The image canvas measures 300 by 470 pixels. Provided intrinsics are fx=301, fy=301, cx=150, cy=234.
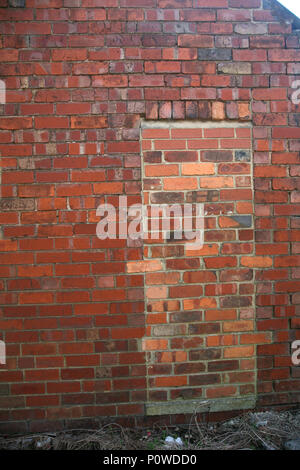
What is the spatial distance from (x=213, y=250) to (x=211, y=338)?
64 centimetres

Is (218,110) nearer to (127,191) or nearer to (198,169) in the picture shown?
(198,169)

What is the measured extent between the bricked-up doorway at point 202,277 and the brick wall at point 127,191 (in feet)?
0.03

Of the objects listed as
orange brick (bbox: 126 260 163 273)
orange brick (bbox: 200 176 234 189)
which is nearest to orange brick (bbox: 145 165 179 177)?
orange brick (bbox: 200 176 234 189)

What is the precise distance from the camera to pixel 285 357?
7.31 feet

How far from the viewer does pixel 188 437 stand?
209 cm

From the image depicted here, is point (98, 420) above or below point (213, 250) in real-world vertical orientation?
below

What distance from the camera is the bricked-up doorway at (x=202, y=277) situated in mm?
2146

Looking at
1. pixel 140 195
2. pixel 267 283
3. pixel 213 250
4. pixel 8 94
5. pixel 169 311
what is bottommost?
pixel 169 311

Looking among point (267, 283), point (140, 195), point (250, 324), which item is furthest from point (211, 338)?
point (140, 195)

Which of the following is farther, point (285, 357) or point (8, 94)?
point (285, 357)

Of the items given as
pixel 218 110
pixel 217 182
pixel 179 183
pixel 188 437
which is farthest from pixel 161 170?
pixel 188 437

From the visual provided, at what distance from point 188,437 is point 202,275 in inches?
44.1

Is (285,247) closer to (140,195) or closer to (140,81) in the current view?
(140,195)

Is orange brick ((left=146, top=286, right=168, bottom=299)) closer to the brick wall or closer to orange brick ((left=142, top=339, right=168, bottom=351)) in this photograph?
the brick wall
